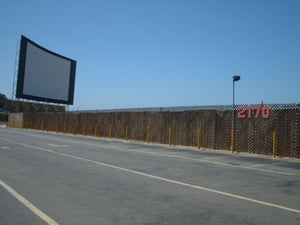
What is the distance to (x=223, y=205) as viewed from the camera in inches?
286

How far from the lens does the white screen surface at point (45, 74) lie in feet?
178

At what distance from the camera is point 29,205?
Result: 7109 millimetres

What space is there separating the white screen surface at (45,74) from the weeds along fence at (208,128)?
62.6 ft

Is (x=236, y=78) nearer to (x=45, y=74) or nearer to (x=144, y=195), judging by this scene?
(x=144, y=195)

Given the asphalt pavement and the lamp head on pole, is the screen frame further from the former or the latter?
the asphalt pavement

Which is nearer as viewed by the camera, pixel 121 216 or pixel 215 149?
pixel 121 216

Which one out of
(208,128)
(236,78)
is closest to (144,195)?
(208,128)

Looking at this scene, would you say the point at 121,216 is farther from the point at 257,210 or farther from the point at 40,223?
the point at 257,210

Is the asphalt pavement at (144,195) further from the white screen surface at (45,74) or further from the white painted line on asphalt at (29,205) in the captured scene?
the white screen surface at (45,74)

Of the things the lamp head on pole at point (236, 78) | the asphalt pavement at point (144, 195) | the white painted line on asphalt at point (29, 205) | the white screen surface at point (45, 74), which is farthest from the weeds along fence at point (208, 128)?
the white screen surface at point (45, 74)

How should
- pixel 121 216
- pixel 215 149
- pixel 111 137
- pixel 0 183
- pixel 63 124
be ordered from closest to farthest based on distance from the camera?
pixel 121 216
pixel 0 183
pixel 215 149
pixel 111 137
pixel 63 124

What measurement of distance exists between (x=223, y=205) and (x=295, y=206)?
1367 mm

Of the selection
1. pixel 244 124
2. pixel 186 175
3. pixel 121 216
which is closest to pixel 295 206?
pixel 121 216

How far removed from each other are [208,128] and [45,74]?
39005mm
